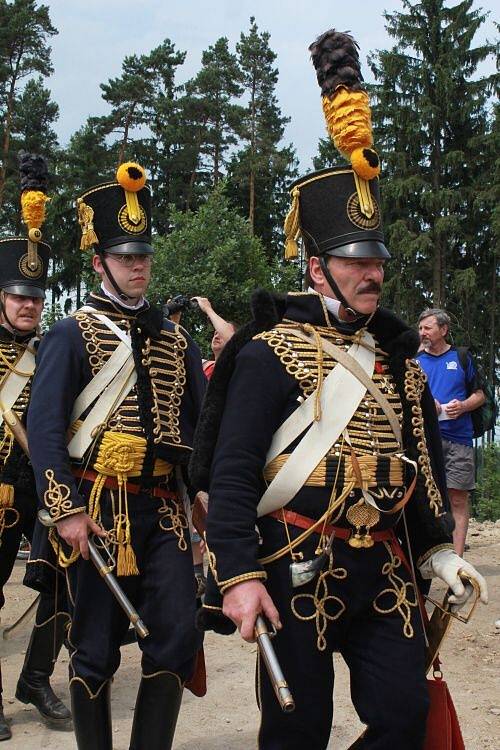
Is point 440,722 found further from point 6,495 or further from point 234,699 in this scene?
point 6,495

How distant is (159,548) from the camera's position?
3.84 m

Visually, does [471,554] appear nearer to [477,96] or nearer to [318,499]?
[318,499]

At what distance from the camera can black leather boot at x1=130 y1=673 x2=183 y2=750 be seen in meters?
3.59

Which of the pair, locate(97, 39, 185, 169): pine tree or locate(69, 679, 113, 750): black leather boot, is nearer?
locate(69, 679, 113, 750): black leather boot

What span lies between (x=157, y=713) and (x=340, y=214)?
2027 mm

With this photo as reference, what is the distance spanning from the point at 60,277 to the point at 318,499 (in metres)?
38.2

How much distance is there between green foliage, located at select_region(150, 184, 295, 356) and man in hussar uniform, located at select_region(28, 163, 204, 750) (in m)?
21.0

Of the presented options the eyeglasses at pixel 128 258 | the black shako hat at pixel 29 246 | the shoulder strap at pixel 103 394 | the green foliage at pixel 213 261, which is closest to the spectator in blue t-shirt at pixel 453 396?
the black shako hat at pixel 29 246

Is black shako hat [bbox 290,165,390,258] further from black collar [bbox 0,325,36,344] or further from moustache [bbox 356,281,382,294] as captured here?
black collar [bbox 0,325,36,344]

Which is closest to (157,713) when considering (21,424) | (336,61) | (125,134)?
(21,424)

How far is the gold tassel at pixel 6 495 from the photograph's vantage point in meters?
4.75

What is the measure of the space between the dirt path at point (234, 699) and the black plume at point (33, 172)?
281 centimetres

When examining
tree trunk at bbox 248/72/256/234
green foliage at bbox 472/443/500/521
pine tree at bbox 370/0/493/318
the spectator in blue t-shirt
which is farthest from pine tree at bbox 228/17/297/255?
the spectator in blue t-shirt

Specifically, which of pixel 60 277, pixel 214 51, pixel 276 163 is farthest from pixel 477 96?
pixel 60 277
